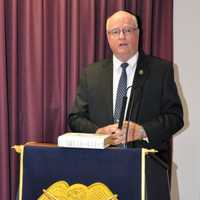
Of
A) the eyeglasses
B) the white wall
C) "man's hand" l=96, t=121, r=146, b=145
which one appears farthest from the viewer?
the white wall

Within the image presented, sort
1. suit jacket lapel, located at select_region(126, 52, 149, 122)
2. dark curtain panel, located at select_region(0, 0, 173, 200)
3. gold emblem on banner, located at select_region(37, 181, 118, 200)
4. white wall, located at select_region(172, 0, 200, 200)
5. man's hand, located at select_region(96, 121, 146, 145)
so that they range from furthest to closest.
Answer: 1. white wall, located at select_region(172, 0, 200, 200)
2. dark curtain panel, located at select_region(0, 0, 173, 200)
3. suit jacket lapel, located at select_region(126, 52, 149, 122)
4. man's hand, located at select_region(96, 121, 146, 145)
5. gold emblem on banner, located at select_region(37, 181, 118, 200)

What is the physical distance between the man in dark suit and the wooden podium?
0.61 metres

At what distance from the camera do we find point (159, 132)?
1.94m

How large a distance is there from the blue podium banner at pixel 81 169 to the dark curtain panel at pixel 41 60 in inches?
34.6

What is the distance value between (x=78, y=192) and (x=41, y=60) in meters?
1.15

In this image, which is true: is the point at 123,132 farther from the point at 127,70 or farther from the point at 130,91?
the point at 127,70

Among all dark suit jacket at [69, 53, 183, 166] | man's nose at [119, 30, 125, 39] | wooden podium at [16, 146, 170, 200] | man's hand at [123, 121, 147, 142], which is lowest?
wooden podium at [16, 146, 170, 200]

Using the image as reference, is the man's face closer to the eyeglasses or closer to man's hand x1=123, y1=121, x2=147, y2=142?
the eyeglasses

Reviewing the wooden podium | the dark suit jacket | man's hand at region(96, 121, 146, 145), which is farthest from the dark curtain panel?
the wooden podium

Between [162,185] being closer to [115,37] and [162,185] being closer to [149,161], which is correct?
[149,161]

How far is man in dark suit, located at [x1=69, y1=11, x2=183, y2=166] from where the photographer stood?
80.4 inches

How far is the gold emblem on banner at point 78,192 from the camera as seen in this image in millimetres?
1315

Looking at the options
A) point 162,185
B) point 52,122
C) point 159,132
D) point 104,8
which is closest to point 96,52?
point 104,8

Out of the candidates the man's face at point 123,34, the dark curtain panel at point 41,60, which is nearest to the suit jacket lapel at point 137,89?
the man's face at point 123,34
